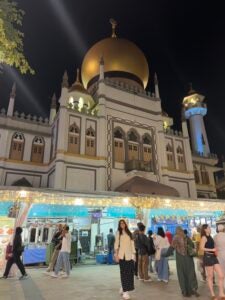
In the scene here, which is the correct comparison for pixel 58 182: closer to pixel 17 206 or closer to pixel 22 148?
pixel 22 148

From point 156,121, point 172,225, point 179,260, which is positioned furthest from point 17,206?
point 156,121

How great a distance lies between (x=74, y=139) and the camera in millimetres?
18328

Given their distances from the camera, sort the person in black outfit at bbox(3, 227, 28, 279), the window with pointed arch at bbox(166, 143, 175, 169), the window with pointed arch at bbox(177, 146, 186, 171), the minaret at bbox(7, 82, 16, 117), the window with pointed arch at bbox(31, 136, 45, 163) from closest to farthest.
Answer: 1. the person in black outfit at bbox(3, 227, 28, 279)
2. the window with pointed arch at bbox(31, 136, 45, 163)
3. the minaret at bbox(7, 82, 16, 117)
4. the window with pointed arch at bbox(166, 143, 175, 169)
5. the window with pointed arch at bbox(177, 146, 186, 171)

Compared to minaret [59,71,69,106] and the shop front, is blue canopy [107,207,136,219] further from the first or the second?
minaret [59,71,69,106]

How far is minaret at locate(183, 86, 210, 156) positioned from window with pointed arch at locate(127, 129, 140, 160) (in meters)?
11.5

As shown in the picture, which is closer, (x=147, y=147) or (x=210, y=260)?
(x=210, y=260)

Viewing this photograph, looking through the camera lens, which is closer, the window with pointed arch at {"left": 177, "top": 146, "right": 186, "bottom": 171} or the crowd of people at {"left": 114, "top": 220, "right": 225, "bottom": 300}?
the crowd of people at {"left": 114, "top": 220, "right": 225, "bottom": 300}

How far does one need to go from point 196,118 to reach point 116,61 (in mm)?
14859

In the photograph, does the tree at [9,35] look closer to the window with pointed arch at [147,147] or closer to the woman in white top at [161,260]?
the woman in white top at [161,260]

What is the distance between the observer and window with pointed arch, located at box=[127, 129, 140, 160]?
19945 millimetres

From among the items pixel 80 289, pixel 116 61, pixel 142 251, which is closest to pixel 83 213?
pixel 142 251

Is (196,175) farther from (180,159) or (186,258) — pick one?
(186,258)

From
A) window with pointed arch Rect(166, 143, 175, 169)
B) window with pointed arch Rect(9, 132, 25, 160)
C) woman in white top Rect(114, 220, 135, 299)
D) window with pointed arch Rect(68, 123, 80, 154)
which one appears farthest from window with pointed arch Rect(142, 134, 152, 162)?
woman in white top Rect(114, 220, 135, 299)

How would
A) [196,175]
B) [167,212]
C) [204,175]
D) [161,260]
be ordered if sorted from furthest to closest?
1. [204,175]
2. [196,175]
3. [167,212]
4. [161,260]
